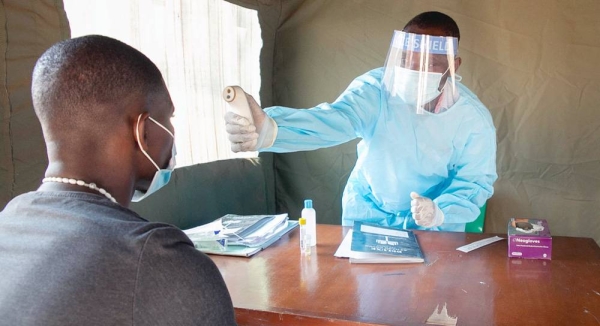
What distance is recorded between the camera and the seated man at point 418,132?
5.51 ft

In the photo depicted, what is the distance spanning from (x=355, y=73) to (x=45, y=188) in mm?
2176

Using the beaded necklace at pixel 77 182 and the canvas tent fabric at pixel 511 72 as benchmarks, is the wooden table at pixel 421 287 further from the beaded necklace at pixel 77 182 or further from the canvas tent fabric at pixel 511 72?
the canvas tent fabric at pixel 511 72

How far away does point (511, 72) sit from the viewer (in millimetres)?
2457

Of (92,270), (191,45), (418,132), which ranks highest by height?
(191,45)

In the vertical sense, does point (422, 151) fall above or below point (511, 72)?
below

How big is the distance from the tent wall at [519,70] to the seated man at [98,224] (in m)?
1.84

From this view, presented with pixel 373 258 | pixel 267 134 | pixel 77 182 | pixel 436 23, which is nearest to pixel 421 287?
pixel 373 258

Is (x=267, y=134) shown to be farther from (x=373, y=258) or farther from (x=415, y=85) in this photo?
(x=415, y=85)

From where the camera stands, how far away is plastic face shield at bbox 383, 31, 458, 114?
1.67 metres

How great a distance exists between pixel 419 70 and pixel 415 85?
58 millimetres

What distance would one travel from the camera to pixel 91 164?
788 mm

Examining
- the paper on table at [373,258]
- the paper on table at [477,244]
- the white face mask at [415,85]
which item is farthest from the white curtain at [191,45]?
the paper on table at [477,244]

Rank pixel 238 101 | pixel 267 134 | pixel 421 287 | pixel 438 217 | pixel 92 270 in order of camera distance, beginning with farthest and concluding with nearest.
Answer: pixel 438 217 → pixel 267 134 → pixel 238 101 → pixel 421 287 → pixel 92 270

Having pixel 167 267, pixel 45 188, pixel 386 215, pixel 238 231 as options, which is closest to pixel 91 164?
pixel 45 188
